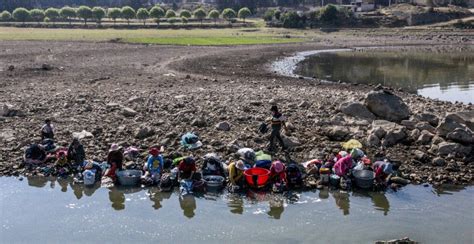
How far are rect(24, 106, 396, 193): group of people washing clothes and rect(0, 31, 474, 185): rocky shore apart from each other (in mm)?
1108

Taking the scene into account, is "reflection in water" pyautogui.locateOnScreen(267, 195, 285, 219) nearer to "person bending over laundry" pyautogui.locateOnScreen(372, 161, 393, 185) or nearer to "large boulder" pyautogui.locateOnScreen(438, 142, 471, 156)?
"person bending over laundry" pyautogui.locateOnScreen(372, 161, 393, 185)

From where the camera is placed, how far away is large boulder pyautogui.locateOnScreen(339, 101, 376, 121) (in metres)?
25.0

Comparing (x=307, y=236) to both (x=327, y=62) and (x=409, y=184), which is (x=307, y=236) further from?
(x=327, y=62)

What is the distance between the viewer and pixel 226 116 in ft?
84.3

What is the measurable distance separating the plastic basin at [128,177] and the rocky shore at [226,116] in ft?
8.66

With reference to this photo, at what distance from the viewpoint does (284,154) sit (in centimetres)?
2116

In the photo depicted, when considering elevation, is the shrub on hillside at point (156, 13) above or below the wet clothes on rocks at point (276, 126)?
above

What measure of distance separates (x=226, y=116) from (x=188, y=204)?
8953 millimetres

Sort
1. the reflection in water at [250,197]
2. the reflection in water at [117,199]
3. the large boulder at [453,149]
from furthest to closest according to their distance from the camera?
the large boulder at [453,149] < the reflection in water at [117,199] < the reflection in water at [250,197]

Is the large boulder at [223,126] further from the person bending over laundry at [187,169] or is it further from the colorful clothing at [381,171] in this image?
the colorful clothing at [381,171]

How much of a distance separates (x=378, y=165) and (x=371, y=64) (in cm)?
4479

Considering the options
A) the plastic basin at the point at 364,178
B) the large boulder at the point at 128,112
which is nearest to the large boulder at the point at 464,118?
the plastic basin at the point at 364,178

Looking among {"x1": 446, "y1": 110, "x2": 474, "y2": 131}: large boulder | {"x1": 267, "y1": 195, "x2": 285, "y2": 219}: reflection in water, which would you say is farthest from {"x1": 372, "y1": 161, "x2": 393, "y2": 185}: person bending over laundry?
{"x1": 446, "y1": 110, "x2": 474, "y2": 131}: large boulder

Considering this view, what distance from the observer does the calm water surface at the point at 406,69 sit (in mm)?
43062
